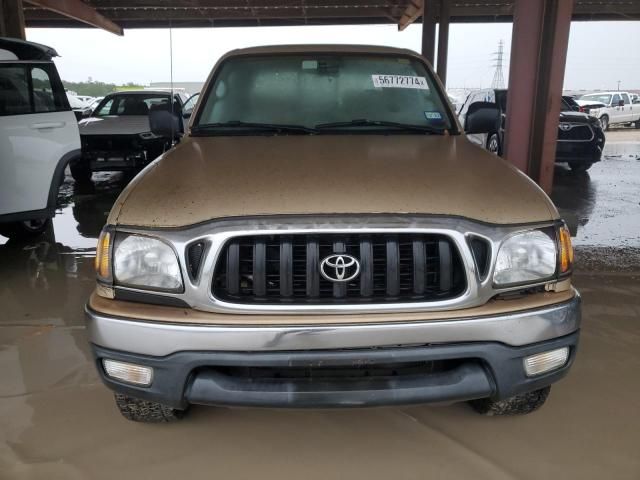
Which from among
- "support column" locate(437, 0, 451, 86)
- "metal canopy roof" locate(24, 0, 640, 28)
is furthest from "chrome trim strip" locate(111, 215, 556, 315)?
"metal canopy roof" locate(24, 0, 640, 28)

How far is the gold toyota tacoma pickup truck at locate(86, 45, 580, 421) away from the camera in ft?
6.09

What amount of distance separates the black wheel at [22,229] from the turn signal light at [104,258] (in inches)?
167

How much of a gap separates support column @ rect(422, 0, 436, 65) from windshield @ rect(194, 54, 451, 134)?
11630mm

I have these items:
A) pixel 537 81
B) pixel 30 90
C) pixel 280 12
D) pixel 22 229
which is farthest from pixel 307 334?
pixel 280 12

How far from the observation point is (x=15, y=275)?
183 inches

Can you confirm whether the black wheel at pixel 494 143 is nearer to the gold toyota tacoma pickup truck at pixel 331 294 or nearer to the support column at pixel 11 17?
the gold toyota tacoma pickup truck at pixel 331 294

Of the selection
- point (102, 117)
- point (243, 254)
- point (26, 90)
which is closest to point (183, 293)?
point (243, 254)

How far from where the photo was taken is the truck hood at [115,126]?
8.54m

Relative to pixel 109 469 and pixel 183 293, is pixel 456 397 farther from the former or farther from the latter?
pixel 109 469

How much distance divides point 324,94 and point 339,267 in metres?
1.72

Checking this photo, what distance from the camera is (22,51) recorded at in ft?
16.2

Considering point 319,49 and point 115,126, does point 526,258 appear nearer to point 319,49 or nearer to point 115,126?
point 319,49

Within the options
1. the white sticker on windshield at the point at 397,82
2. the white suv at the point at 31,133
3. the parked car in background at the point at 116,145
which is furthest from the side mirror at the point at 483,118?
the parked car in background at the point at 116,145

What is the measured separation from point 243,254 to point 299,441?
3.25 ft
